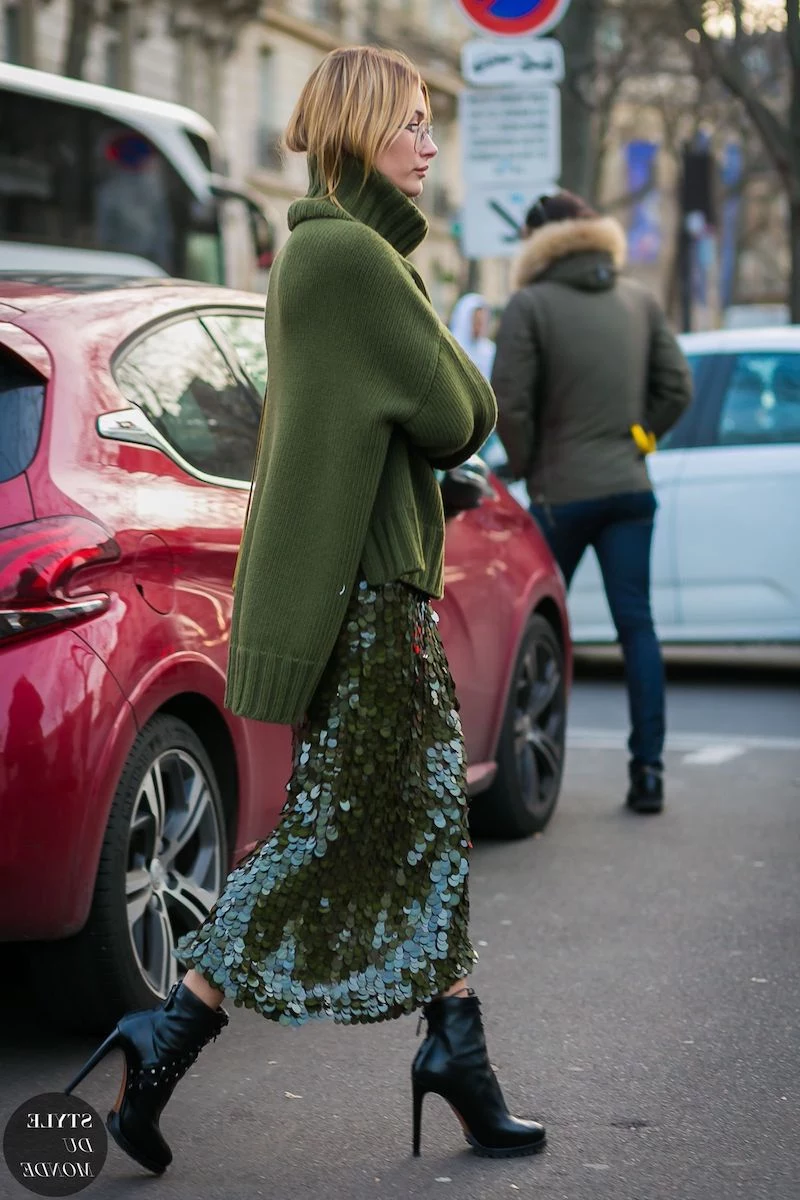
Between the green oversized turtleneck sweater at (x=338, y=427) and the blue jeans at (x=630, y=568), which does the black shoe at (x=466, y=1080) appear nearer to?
the green oversized turtleneck sweater at (x=338, y=427)

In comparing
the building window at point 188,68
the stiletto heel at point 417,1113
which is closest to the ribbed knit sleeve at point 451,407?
the stiletto heel at point 417,1113

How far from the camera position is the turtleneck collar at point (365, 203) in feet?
11.0

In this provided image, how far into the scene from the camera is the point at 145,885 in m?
4.15

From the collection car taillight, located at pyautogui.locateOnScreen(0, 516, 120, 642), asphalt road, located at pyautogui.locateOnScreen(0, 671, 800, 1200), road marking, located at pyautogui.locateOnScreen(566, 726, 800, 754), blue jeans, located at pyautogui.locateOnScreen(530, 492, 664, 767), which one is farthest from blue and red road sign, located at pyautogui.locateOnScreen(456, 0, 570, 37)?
car taillight, located at pyautogui.locateOnScreen(0, 516, 120, 642)

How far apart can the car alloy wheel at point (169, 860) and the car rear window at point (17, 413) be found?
2.19ft

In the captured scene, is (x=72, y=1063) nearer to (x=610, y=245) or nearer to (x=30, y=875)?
(x=30, y=875)

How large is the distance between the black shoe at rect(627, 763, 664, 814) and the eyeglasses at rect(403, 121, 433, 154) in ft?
12.1

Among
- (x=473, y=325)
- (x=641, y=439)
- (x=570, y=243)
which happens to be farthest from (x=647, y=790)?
(x=473, y=325)

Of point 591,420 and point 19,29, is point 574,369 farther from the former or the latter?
point 19,29

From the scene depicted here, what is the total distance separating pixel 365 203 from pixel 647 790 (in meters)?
3.76

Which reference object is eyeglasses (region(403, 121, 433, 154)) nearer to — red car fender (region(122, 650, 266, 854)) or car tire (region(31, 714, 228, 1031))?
red car fender (region(122, 650, 266, 854))

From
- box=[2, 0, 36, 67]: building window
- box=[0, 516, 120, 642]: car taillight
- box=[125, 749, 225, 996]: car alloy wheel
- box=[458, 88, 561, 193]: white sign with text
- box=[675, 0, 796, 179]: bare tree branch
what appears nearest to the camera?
box=[0, 516, 120, 642]: car taillight

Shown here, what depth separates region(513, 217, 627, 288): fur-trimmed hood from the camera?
682 centimetres

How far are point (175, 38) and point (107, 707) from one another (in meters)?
36.3
